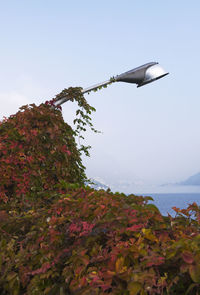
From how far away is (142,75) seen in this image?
310 inches

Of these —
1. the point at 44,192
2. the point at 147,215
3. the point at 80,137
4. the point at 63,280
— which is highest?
the point at 80,137

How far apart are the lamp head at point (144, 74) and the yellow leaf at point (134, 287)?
649cm

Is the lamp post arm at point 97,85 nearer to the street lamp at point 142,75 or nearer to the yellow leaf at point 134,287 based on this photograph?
the street lamp at point 142,75

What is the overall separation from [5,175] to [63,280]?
3.08 m

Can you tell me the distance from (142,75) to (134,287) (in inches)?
257

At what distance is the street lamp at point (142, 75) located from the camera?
7871 mm

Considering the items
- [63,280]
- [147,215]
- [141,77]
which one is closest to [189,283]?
[147,215]

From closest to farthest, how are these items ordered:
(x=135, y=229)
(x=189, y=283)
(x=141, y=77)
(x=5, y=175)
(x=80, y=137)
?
(x=189, y=283) → (x=135, y=229) → (x=5, y=175) → (x=80, y=137) → (x=141, y=77)

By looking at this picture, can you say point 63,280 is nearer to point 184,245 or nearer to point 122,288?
point 122,288

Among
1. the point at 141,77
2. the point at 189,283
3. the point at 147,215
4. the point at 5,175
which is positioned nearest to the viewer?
the point at 189,283

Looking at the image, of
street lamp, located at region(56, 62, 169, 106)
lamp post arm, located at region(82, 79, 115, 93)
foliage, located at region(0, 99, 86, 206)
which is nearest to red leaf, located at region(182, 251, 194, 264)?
foliage, located at region(0, 99, 86, 206)

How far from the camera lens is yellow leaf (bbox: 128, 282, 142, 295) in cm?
199

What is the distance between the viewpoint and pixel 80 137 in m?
A: 6.84

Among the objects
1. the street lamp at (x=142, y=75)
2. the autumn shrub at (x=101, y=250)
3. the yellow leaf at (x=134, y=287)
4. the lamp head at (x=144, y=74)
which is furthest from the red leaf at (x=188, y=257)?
the lamp head at (x=144, y=74)
